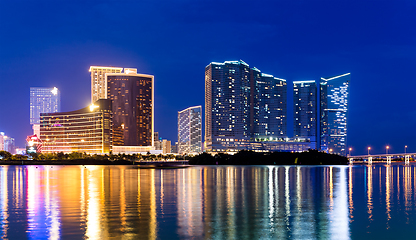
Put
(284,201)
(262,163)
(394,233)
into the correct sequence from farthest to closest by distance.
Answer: (262,163), (284,201), (394,233)

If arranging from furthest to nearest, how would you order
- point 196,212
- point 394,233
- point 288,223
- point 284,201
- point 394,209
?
point 284,201
point 394,209
point 196,212
point 288,223
point 394,233

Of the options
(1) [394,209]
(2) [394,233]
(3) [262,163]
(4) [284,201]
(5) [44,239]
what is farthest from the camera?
(3) [262,163]

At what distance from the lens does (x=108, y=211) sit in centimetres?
2119

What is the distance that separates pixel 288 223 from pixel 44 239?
11015mm

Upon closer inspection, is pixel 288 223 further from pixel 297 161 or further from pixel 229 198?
pixel 297 161

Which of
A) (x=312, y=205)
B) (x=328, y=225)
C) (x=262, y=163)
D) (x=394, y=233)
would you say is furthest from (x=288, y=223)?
(x=262, y=163)

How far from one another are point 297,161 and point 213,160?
36.8 metres

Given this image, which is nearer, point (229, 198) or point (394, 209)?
point (394, 209)

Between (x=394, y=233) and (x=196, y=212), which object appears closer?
(x=394, y=233)

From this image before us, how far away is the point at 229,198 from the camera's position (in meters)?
27.9

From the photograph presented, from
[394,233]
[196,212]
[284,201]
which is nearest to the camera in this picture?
[394,233]

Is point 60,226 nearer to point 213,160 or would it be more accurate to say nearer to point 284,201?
point 284,201

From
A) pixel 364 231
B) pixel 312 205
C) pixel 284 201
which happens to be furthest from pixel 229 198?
pixel 364 231

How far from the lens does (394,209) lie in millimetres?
23859
